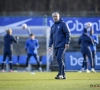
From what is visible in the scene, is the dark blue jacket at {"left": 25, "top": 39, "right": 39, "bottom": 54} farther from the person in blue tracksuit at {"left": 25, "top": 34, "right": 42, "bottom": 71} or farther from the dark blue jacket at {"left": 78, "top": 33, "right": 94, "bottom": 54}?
the dark blue jacket at {"left": 78, "top": 33, "right": 94, "bottom": 54}

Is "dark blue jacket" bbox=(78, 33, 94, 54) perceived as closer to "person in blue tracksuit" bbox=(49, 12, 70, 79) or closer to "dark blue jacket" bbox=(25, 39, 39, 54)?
"dark blue jacket" bbox=(25, 39, 39, 54)

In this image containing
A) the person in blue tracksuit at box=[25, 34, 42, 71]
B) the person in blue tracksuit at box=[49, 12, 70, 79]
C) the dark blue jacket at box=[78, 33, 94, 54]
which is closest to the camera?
the person in blue tracksuit at box=[49, 12, 70, 79]

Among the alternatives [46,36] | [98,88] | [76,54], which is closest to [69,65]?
[76,54]

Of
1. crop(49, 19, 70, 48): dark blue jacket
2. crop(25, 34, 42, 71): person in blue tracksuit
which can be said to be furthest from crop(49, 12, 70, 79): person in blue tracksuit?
crop(25, 34, 42, 71): person in blue tracksuit

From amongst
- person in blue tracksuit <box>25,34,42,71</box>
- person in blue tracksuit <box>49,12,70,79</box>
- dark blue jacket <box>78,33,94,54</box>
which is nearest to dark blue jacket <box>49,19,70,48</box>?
person in blue tracksuit <box>49,12,70,79</box>

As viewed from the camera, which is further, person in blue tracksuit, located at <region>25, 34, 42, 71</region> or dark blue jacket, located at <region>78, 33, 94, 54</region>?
person in blue tracksuit, located at <region>25, 34, 42, 71</region>

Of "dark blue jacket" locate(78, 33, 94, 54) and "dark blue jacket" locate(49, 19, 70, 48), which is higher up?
"dark blue jacket" locate(49, 19, 70, 48)

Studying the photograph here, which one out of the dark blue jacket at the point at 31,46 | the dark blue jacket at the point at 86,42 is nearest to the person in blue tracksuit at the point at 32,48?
the dark blue jacket at the point at 31,46

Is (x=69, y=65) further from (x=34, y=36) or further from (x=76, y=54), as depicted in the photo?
(x=34, y=36)

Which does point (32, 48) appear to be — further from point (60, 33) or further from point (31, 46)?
point (60, 33)

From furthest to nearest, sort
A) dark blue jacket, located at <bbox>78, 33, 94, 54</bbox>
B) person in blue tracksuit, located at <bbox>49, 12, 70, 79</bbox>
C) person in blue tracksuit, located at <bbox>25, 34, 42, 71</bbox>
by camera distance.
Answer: person in blue tracksuit, located at <bbox>25, 34, 42, 71</bbox> → dark blue jacket, located at <bbox>78, 33, 94, 54</bbox> → person in blue tracksuit, located at <bbox>49, 12, 70, 79</bbox>

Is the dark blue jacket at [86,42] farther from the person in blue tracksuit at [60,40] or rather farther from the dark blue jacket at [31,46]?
the person in blue tracksuit at [60,40]

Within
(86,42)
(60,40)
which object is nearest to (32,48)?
(86,42)

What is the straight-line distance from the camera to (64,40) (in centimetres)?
1548
